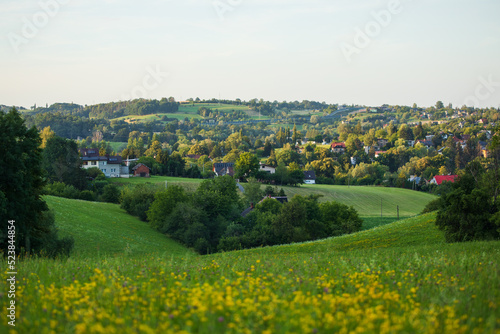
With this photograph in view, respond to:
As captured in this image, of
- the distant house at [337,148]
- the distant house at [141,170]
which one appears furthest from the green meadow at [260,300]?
the distant house at [337,148]

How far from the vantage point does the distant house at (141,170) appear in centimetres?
10012

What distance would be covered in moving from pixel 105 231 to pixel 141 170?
61.0 metres

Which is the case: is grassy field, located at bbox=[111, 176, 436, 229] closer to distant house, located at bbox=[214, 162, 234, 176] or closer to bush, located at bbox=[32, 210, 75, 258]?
distant house, located at bbox=[214, 162, 234, 176]

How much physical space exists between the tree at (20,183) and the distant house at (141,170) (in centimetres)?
7928

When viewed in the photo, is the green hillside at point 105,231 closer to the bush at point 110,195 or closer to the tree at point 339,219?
the bush at point 110,195

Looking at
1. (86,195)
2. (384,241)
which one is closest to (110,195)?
(86,195)

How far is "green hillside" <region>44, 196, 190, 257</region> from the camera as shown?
3559cm

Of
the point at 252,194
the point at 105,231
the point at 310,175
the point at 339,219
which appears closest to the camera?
the point at 105,231

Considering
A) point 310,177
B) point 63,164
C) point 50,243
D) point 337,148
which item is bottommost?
point 310,177

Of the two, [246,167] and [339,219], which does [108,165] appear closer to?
[246,167]

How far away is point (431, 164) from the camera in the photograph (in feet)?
436

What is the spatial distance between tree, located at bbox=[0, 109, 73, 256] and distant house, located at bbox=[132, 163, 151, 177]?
79.3 meters

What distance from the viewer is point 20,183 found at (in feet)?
65.3

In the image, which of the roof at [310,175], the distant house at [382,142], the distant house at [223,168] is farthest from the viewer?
the distant house at [382,142]
